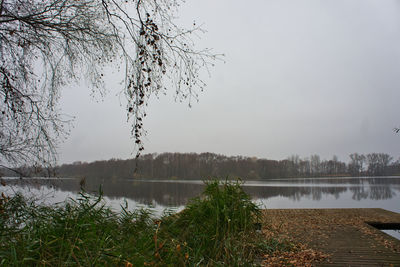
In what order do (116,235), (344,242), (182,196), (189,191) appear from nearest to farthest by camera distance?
(116,235)
(344,242)
(182,196)
(189,191)

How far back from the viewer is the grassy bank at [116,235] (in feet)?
4.82

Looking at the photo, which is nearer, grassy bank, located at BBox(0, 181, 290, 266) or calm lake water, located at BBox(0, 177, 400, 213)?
grassy bank, located at BBox(0, 181, 290, 266)

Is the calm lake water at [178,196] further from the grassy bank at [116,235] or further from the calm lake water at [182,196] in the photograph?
the grassy bank at [116,235]

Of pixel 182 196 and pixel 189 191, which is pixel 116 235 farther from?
pixel 189 191

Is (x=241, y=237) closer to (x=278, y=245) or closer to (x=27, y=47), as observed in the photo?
(x=278, y=245)

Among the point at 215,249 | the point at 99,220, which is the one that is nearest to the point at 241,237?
the point at 215,249

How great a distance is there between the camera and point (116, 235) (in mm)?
1942

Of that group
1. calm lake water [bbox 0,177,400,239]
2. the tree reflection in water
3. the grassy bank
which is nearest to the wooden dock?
the grassy bank

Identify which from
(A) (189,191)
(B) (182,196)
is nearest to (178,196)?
(B) (182,196)

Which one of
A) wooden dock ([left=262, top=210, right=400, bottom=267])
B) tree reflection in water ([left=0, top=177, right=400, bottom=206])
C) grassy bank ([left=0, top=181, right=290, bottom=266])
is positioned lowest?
tree reflection in water ([left=0, top=177, right=400, bottom=206])

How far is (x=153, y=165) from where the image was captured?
50969 mm

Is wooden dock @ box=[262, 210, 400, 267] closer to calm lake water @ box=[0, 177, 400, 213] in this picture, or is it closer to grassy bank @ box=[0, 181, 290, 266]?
grassy bank @ box=[0, 181, 290, 266]

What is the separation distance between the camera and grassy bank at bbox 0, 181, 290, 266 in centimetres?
147

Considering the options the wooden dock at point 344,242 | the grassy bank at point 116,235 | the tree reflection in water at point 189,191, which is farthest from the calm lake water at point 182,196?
the wooden dock at point 344,242
